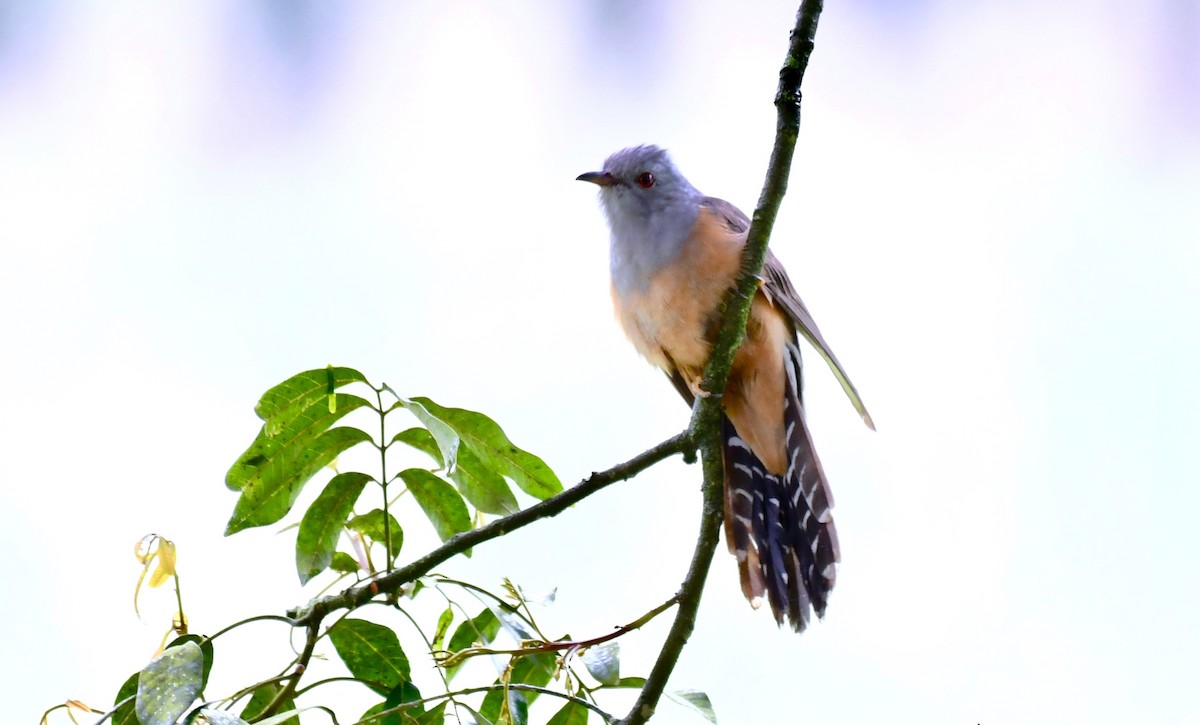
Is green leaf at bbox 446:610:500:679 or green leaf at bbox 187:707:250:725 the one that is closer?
green leaf at bbox 187:707:250:725

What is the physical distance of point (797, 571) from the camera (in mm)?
2631

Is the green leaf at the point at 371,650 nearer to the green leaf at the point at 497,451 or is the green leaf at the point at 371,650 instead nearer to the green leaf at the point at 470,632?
the green leaf at the point at 470,632

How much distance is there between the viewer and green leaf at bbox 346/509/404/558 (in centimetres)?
185

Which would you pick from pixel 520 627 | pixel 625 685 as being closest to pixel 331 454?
pixel 520 627

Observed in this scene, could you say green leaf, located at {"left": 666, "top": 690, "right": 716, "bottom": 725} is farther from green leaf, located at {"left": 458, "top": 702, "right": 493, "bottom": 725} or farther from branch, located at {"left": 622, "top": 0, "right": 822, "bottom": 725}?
green leaf, located at {"left": 458, "top": 702, "right": 493, "bottom": 725}

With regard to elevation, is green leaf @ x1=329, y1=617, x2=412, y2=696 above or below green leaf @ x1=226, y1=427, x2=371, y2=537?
below

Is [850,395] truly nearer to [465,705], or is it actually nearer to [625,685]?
[625,685]

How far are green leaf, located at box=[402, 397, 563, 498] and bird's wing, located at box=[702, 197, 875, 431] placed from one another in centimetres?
87

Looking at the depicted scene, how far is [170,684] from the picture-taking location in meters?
1.39

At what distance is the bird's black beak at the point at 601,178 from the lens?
313 cm

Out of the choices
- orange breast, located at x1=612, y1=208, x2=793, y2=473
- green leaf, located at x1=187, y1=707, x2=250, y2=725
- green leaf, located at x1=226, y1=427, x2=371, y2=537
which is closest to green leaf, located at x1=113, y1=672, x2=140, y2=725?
green leaf, located at x1=187, y1=707, x2=250, y2=725

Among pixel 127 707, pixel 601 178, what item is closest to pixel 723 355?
pixel 127 707

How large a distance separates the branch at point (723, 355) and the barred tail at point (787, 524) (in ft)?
2.26

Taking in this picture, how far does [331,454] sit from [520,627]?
46 cm
